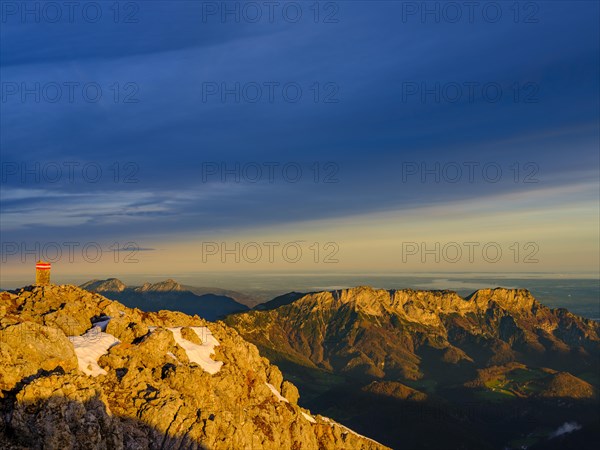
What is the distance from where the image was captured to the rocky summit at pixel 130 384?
90750 mm

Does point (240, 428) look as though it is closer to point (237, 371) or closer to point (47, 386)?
point (237, 371)

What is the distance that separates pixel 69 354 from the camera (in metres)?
111

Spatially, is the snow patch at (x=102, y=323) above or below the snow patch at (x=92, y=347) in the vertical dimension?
above

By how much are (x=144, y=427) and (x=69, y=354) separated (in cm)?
1982

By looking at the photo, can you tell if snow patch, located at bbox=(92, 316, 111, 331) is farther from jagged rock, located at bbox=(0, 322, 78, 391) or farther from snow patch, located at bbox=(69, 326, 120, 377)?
jagged rock, located at bbox=(0, 322, 78, 391)

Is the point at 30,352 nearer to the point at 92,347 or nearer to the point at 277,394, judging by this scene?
the point at 92,347

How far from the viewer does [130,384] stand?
114 m

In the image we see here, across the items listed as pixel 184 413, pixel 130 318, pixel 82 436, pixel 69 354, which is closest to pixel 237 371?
pixel 130 318

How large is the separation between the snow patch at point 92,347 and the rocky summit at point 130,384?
9.3 inches

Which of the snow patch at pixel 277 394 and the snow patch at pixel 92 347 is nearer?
the snow patch at pixel 92 347

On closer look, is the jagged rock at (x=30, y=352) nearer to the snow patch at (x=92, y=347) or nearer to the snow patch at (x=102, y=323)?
the snow patch at (x=92, y=347)

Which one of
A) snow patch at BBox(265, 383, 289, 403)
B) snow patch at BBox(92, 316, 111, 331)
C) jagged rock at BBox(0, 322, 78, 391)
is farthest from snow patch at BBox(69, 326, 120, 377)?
snow patch at BBox(265, 383, 289, 403)

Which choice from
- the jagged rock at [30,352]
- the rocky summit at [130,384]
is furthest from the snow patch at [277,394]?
the jagged rock at [30,352]

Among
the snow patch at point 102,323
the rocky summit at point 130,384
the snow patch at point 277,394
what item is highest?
the snow patch at point 102,323
